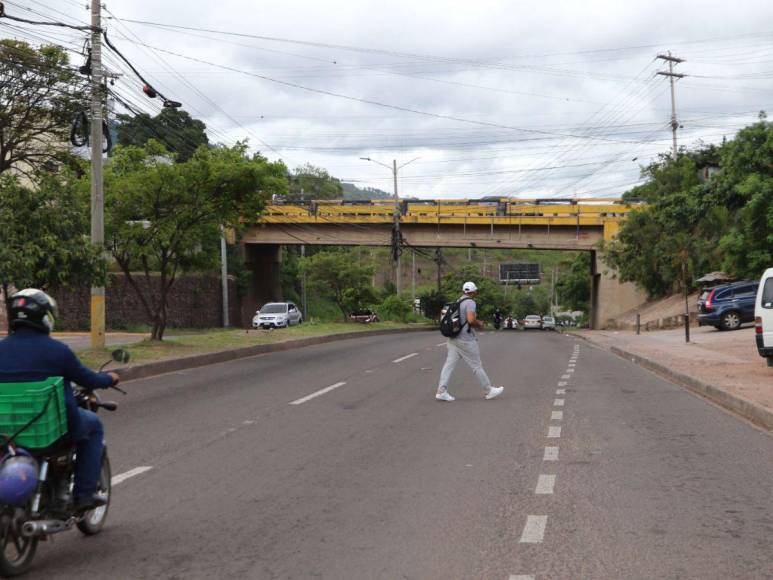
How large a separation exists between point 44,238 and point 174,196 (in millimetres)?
5453

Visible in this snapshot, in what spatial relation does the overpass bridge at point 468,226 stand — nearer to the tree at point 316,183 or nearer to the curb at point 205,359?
the curb at point 205,359

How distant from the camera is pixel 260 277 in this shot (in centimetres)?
6384

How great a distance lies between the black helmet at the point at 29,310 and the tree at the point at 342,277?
41361 millimetres

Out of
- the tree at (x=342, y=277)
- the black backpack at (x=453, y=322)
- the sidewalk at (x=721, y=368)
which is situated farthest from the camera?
the tree at (x=342, y=277)

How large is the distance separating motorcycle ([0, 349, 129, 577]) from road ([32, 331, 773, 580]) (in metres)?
0.27

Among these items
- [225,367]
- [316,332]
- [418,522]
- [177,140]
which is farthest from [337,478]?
[177,140]

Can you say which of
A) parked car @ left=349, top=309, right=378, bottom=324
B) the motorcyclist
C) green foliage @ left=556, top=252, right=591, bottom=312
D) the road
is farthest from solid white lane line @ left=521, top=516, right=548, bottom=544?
green foliage @ left=556, top=252, right=591, bottom=312

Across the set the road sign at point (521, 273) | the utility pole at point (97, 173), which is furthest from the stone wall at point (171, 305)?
the road sign at point (521, 273)

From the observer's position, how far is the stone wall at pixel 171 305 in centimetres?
4331

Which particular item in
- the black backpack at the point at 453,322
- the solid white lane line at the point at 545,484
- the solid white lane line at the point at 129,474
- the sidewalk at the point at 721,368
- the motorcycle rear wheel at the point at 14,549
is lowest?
the solid white lane line at the point at 545,484

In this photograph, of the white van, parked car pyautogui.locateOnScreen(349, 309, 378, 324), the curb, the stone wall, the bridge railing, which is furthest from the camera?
parked car pyautogui.locateOnScreen(349, 309, 378, 324)

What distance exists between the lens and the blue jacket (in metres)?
5.10

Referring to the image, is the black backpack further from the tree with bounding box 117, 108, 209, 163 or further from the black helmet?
the tree with bounding box 117, 108, 209, 163

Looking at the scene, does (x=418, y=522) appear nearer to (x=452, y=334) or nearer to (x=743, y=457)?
(x=743, y=457)
